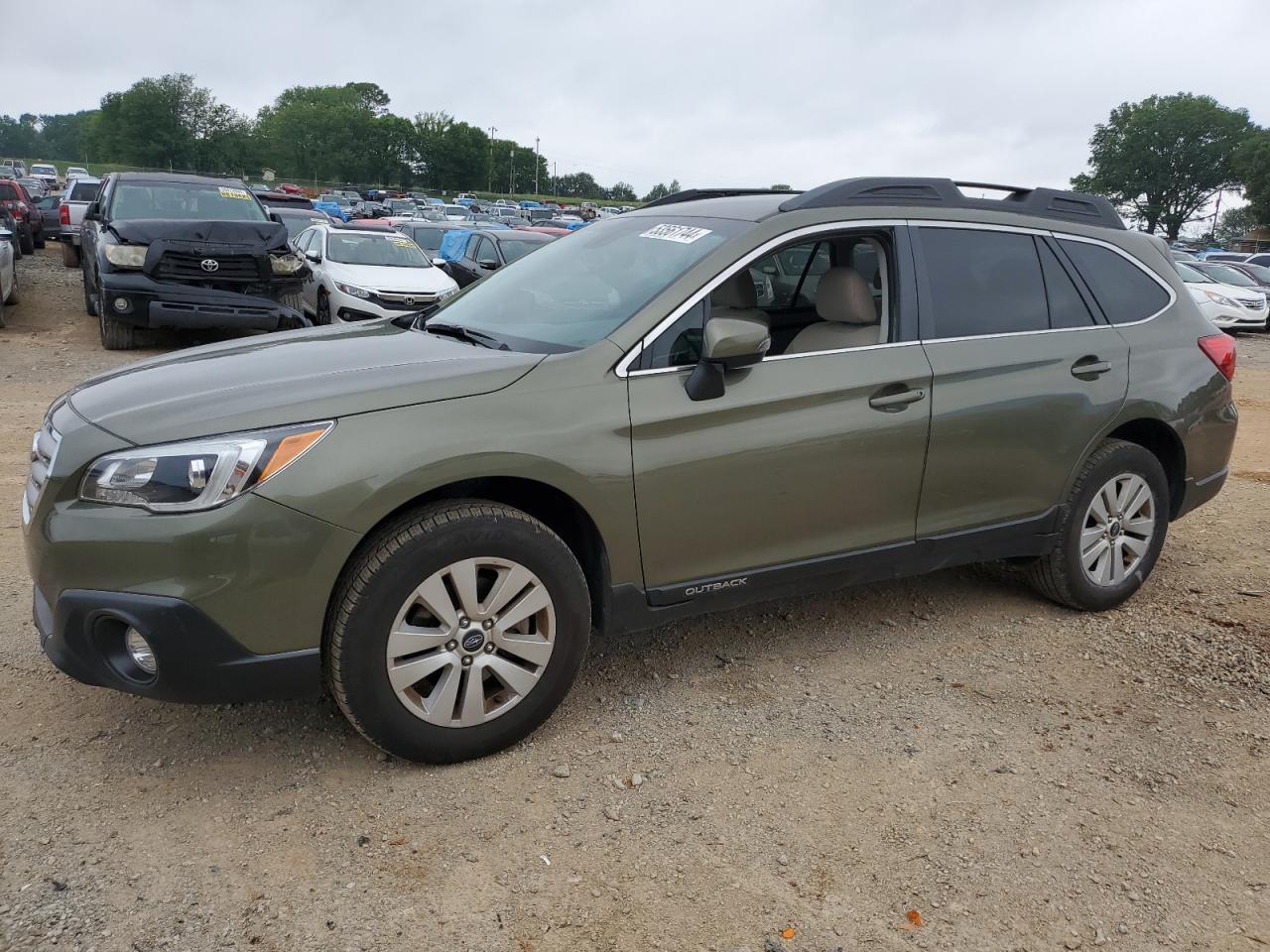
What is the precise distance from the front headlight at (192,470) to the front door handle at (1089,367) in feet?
10.0

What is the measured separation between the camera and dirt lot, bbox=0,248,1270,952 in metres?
2.51

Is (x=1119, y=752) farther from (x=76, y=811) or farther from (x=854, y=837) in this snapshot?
(x=76, y=811)

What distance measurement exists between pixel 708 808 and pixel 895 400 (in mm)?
1619

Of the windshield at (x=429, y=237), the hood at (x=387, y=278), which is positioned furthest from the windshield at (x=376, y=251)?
the windshield at (x=429, y=237)

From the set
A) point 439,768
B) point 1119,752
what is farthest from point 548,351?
point 1119,752

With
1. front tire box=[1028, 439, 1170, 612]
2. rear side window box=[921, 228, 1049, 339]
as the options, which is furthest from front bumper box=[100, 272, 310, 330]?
front tire box=[1028, 439, 1170, 612]

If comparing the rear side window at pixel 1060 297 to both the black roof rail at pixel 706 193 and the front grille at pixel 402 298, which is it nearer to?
the black roof rail at pixel 706 193

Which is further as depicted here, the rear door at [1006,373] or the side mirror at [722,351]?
the rear door at [1006,373]

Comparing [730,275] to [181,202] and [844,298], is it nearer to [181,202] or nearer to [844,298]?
[844,298]

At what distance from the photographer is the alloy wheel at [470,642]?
2.95m

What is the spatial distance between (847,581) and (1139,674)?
1252 mm

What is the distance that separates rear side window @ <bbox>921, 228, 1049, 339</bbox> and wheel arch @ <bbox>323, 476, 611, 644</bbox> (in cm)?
159

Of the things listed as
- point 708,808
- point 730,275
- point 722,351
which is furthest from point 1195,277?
point 708,808

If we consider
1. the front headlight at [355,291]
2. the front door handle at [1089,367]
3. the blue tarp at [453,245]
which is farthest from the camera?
the blue tarp at [453,245]
